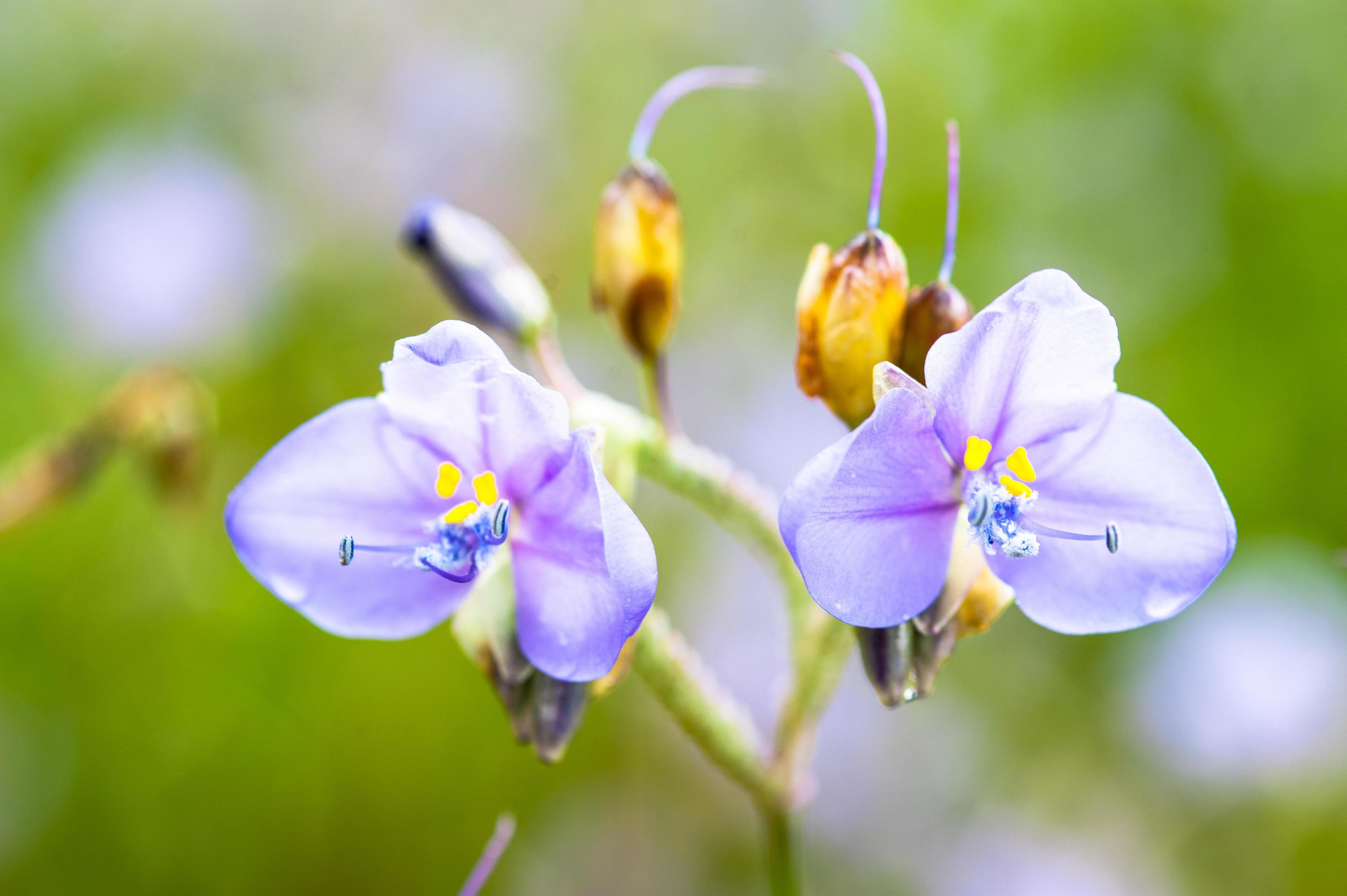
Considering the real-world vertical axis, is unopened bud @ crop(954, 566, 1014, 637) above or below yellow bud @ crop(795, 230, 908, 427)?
below

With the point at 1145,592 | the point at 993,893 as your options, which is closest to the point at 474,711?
the point at 993,893

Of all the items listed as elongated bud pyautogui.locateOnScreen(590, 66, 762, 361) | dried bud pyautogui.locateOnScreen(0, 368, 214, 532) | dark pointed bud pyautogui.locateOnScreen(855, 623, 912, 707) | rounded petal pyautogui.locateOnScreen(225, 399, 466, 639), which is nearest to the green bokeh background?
Result: dried bud pyautogui.locateOnScreen(0, 368, 214, 532)

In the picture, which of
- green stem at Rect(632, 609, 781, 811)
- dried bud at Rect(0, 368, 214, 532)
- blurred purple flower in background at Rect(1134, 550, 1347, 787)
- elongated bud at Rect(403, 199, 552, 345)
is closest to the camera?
green stem at Rect(632, 609, 781, 811)

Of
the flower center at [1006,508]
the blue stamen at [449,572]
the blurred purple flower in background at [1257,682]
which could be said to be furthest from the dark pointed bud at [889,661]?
the blurred purple flower in background at [1257,682]

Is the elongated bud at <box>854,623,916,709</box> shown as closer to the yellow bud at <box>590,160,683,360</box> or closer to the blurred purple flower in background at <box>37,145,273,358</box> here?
the yellow bud at <box>590,160,683,360</box>

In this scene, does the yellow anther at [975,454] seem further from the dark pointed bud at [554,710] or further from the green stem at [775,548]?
the dark pointed bud at [554,710]

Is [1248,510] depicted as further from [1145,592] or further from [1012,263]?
[1145,592]

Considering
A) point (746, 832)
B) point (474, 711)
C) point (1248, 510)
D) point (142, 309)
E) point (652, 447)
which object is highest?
point (652, 447)
